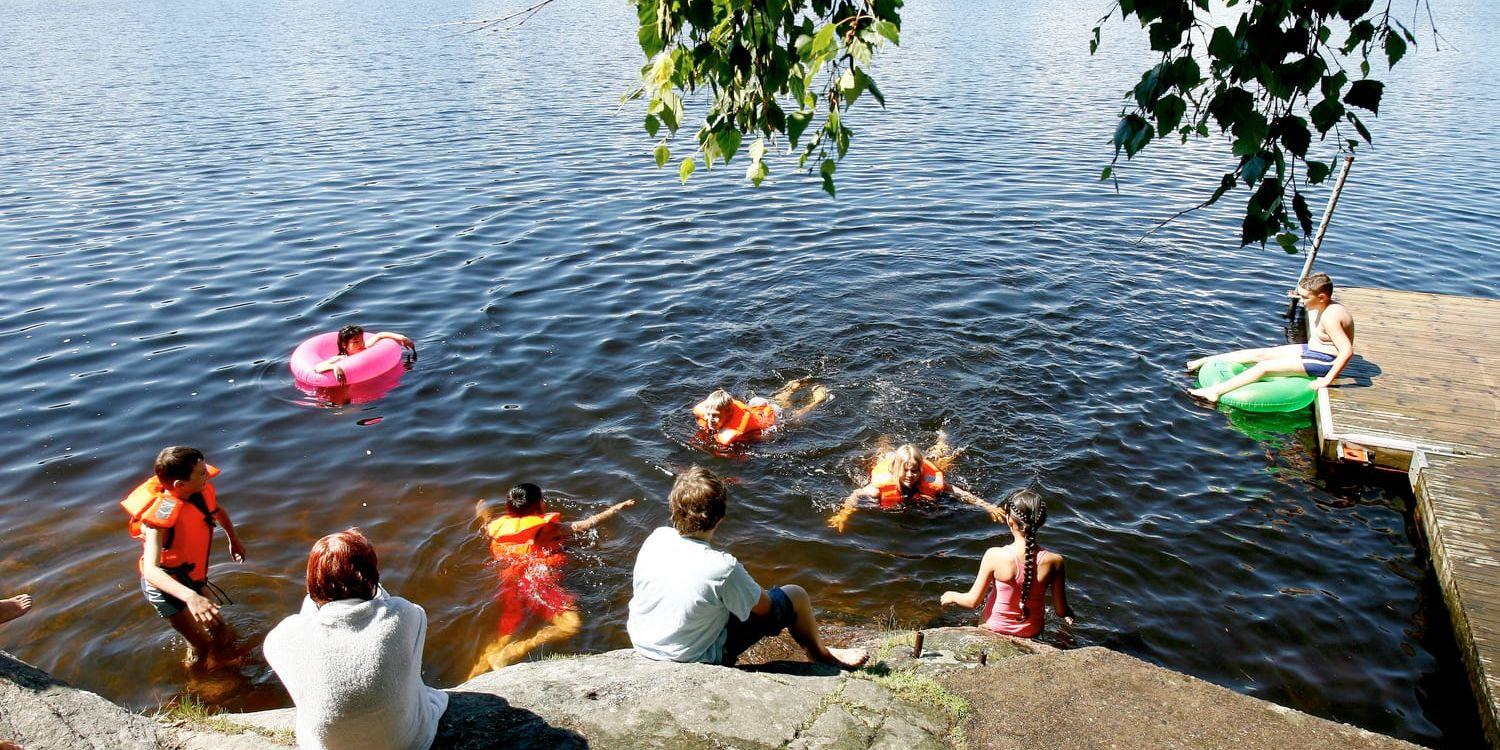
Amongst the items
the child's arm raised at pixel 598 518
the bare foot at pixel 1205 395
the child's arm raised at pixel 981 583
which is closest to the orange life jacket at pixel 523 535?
the child's arm raised at pixel 598 518

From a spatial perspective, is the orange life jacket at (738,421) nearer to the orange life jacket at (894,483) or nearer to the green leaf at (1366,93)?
the orange life jacket at (894,483)

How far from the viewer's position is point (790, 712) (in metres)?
4.57

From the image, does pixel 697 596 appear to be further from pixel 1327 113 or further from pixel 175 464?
pixel 175 464

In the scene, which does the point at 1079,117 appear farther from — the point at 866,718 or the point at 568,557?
the point at 866,718

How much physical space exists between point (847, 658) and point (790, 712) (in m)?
0.85

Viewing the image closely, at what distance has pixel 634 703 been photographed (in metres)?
4.57

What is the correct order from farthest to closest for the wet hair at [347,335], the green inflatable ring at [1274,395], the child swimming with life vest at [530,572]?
the wet hair at [347,335]
the green inflatable ring at [1274,395]
the child swimming with life vest at [530,572]

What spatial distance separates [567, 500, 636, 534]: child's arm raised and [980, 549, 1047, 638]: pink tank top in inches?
150

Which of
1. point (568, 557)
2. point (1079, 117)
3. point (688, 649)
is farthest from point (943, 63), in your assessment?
point (688, 649)

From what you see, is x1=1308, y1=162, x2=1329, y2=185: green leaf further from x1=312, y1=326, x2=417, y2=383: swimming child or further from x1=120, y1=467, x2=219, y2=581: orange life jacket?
x1=312, y1=326, x2=417, y2=383: swimming child

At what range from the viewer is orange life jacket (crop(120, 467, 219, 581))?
6359 mm

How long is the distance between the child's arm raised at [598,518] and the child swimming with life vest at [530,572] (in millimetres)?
39

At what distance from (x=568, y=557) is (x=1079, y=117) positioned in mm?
25161

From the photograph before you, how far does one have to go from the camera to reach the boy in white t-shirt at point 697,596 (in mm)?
4863
